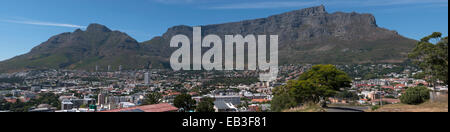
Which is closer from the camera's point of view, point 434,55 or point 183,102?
point 434,55

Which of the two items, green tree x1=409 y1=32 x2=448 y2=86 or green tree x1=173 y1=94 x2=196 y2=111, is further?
green tree x1=173 y1=94 x2=196 y2=111

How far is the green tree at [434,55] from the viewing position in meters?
13.1

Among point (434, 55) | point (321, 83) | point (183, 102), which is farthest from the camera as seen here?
point (183, 102)

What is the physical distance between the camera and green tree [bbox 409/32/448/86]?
517 inches

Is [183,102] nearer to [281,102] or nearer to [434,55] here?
[281,102]

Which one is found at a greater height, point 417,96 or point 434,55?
point 434,55

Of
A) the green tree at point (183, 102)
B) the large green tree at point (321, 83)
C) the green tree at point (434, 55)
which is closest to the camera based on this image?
the green tree at point (434, 55)

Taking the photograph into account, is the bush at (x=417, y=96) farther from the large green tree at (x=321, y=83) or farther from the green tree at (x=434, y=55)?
the large green tree at (x=321, y=83)

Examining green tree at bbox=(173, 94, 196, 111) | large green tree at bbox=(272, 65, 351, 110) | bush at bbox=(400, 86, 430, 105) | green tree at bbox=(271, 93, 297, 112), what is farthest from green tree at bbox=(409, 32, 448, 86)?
green tree at bbox=(173, 94, 196, 111)

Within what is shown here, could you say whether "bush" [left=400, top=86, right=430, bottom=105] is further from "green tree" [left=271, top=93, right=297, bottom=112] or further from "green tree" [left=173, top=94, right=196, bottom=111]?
"green tree" [left=173, top=94, right=196, bottom=111]

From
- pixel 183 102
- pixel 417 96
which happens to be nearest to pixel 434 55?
pixel 417 96

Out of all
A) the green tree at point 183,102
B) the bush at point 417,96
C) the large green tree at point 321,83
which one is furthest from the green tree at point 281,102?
the green tree at point 183,102

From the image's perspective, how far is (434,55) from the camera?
43.5ft

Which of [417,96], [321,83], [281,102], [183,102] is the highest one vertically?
[321,83]
